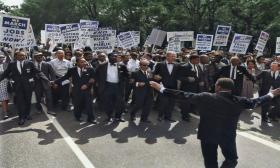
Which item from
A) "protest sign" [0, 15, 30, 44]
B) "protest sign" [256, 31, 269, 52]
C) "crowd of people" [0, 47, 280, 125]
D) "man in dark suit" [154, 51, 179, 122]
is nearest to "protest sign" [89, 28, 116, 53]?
"protest sign" [0, 15, 30, 44]

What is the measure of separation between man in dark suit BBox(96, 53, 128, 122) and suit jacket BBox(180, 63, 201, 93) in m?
1.51

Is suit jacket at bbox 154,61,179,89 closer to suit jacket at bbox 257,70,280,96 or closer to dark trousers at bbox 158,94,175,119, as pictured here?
dark trousers at bbox 158,94,175,119

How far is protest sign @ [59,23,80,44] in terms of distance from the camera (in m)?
17.4

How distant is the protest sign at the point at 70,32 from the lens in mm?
17425

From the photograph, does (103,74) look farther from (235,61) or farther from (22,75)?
(235,61)

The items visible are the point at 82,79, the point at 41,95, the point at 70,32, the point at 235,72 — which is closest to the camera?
the point at 82,79

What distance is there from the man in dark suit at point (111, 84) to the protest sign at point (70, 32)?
637 cm

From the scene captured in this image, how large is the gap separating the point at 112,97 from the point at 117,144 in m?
2.55

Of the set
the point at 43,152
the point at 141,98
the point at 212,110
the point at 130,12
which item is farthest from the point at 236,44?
the point at 130,12

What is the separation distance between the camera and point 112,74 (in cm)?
1137

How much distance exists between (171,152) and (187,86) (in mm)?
3629

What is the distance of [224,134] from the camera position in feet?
19.3

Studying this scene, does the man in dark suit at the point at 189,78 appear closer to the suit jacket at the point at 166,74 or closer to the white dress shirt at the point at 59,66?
the suit jacket at the point at 166,74

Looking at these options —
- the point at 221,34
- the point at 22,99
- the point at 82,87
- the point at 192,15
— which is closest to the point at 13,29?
→ the point at 22,99
